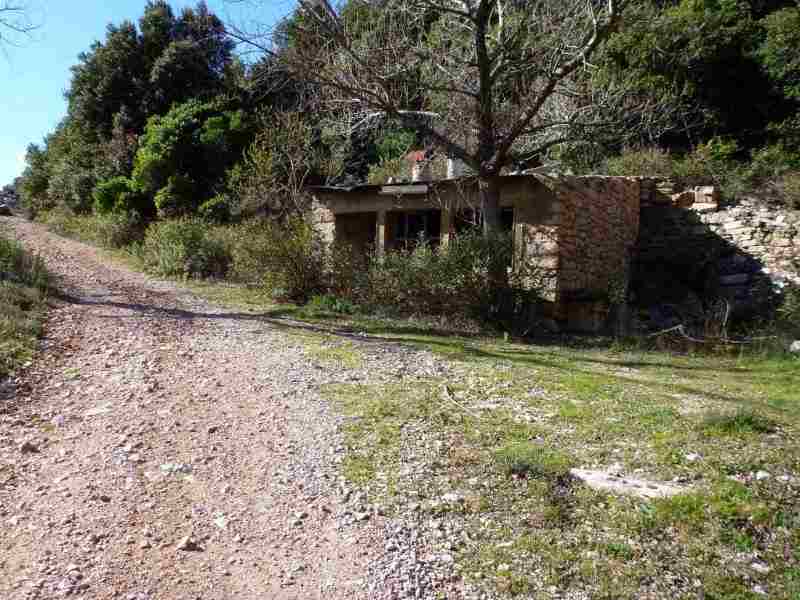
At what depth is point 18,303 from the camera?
753 centimetres

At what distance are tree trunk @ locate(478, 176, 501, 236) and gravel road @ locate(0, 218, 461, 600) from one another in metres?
4.05

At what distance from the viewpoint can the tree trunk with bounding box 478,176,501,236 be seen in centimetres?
1002

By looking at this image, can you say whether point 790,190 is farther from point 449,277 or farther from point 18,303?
point 18,303

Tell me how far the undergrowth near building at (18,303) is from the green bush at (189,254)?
191 inches

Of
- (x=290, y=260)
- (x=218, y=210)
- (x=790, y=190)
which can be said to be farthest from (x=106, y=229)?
(x=790, y=190)

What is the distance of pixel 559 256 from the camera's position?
412 inches

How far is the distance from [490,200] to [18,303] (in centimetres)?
697

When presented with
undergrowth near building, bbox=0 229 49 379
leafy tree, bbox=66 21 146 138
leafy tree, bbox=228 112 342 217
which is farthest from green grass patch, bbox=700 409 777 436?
leafy tree, bbox=66 21 146 138

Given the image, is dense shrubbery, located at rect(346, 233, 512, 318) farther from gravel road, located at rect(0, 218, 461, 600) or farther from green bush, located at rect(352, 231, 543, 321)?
gravel road, located at rect(0, 218, 461, 600)

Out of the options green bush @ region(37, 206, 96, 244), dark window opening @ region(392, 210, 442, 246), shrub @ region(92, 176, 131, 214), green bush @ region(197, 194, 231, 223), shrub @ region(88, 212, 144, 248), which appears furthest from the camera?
green bush @ region(37, 206, 96, 244)

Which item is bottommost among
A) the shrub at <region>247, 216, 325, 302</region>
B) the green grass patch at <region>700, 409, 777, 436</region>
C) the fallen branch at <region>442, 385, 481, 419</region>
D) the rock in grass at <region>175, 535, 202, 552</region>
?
the rock in grass at <region>175, 535, 202, 552</region>

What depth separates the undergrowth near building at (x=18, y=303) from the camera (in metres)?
5.79

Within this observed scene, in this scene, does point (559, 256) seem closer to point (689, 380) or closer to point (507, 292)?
point (507, 292)

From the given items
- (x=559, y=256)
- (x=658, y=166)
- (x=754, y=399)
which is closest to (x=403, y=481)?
(x=754, y=399)
